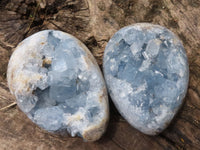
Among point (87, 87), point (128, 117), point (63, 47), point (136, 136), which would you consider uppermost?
point (63, 47)

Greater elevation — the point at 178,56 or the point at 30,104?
the point at 178,56

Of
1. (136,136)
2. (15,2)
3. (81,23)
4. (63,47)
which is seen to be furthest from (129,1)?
(136,136)

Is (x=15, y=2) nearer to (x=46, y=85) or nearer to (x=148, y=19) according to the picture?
(x=46, y=85)

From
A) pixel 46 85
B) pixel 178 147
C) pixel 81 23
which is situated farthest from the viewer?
pixel 81 23
